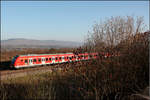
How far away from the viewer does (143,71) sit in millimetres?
3932

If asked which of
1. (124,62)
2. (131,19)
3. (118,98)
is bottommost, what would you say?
(118,98)

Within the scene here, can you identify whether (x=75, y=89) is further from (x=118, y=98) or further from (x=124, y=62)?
(x=124, y=62)

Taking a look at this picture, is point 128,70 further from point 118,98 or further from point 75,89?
point 75,89

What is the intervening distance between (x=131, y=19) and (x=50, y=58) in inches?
495

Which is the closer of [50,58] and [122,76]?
[122,76]

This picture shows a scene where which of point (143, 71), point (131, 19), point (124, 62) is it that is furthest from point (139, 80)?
point (131, 19)

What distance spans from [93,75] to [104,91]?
0.54m

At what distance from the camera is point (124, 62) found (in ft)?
13.1

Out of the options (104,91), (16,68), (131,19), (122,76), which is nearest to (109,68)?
(122,76)

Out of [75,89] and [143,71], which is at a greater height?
A: [143,71]

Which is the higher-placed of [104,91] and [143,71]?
[143,71]

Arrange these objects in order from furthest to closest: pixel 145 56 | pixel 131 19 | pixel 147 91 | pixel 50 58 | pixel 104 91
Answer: pixel 50 58, pixel 131 19, pixel 145 56, pixel 104 91, pixel 147 91

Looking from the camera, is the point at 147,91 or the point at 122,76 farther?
the point at 122,76

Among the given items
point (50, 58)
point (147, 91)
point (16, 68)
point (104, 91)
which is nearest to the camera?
point (147, 91)
